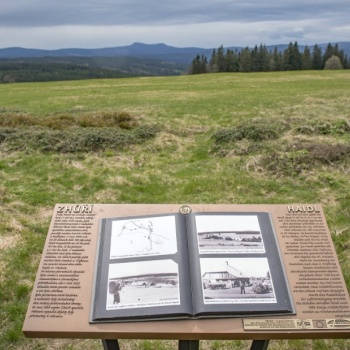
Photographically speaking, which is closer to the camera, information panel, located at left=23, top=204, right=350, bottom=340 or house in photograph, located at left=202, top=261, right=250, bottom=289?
information panel, located at left=23, top=204, right=350, bottom=340

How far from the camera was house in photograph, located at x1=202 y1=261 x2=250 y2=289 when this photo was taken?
12.5ft

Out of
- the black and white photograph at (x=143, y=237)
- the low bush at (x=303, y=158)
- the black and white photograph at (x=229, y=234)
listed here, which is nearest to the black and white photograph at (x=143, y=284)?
the black and white photograph at (x=143, y=237)

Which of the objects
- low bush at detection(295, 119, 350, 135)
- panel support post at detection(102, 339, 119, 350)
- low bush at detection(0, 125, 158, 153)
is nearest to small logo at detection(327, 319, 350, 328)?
panel support post at detection(102, 339, 119, 350)

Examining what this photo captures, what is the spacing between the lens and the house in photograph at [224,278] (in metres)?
3.82

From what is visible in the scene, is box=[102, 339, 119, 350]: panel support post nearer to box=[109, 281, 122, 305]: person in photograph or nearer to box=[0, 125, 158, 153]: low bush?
box=[109, 281, 122, 305]: person in photograph

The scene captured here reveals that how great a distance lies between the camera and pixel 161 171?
11914 mm

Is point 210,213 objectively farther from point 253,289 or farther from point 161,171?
point 161,171

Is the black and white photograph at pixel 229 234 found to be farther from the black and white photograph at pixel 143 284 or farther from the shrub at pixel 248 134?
the shrub at pixel 248 134

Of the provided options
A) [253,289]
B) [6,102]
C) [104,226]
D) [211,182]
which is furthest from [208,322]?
[6,102]

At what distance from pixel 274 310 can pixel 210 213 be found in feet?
4.17

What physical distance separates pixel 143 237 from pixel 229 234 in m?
0.90

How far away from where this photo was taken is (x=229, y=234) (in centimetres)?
429

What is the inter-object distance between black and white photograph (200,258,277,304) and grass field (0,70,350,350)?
2221 millimetres

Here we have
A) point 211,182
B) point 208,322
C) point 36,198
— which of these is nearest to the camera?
point 208,322
